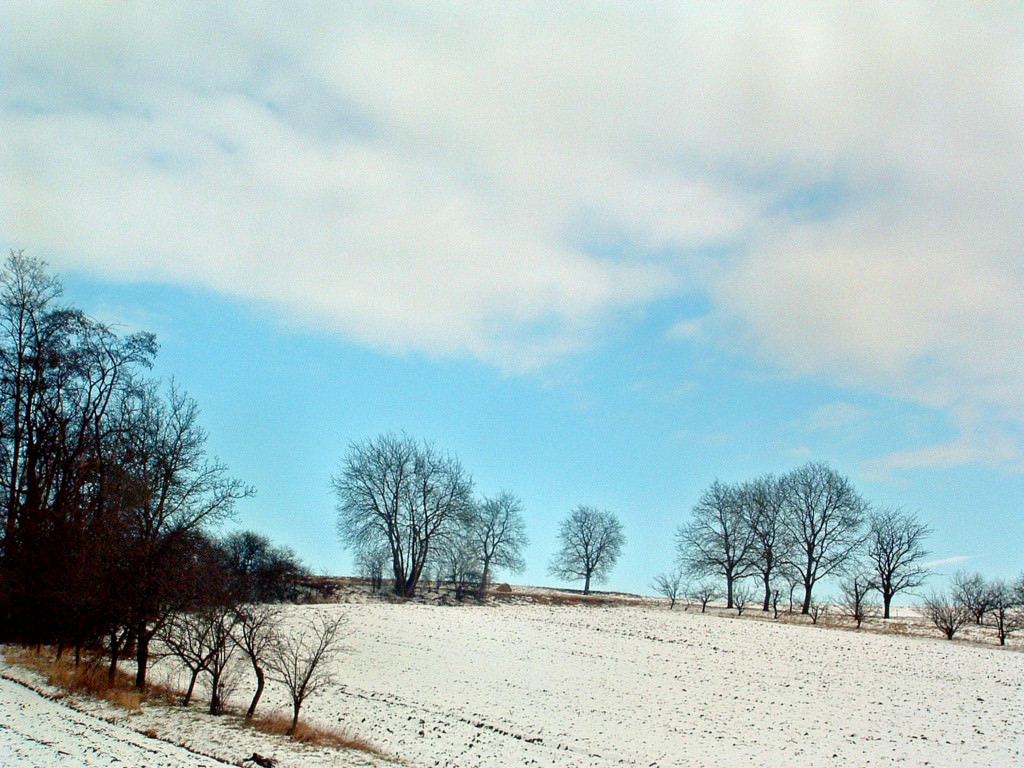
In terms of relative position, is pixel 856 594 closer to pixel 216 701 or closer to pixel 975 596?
pixel 975 596

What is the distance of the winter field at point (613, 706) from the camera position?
16719 mm

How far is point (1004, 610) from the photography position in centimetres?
4244

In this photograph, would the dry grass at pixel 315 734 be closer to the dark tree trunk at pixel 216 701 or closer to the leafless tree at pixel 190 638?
the dark tree trunk at pixel 216 701

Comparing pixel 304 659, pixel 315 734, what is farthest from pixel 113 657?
pixel 315 734

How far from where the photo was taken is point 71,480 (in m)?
28.8

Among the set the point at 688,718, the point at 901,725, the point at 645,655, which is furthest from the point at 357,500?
the point at 901,725

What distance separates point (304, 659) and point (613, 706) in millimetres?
10221

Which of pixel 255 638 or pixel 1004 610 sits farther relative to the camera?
pixel 1004 610

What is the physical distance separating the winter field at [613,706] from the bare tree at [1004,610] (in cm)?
152

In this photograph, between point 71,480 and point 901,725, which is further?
point 71,480

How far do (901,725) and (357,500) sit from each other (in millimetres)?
44314

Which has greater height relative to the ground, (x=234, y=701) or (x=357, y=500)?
(x=357, y=500)

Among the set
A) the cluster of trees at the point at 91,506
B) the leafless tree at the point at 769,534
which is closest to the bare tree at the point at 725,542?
the leafless tree at the point at 769,534

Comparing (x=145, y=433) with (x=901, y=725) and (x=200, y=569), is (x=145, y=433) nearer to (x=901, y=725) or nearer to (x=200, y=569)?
(x=200, y=569)
